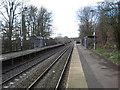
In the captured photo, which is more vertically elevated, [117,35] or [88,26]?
[88,26]

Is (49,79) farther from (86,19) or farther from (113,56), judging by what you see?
(86,19)

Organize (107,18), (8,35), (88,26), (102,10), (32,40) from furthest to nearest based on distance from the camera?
(88,26), (32,40), (8,35), (107,18), (102,10)

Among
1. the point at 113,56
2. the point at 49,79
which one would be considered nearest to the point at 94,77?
the point at 49,79

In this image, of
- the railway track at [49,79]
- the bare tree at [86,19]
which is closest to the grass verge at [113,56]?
the railway track at [49,79]

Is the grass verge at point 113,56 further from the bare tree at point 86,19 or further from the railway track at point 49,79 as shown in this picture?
the bare tree at point 86,19

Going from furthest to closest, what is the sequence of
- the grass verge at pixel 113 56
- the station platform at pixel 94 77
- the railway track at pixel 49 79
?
the grass verge at pixel 113 56
the railway track at pixel 49 79
the station platform at pixel 94 77

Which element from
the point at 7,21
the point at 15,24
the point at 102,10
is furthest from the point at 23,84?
the point at 15,24

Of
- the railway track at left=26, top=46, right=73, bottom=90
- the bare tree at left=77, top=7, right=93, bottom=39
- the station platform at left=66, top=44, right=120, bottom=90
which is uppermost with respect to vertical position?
the bare tree at left=77, top=7, right=93, bottom=39

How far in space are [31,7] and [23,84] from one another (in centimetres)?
4213

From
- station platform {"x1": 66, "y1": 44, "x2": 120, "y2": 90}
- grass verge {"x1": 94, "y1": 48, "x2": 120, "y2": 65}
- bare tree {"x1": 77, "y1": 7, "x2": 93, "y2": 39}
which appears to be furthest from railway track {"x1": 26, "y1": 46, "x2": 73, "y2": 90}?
bare tree {"x1": 77, "y1": 7, "x2": 93, "y2": 39}

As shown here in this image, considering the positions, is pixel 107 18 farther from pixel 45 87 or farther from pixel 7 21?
pixel 7 21

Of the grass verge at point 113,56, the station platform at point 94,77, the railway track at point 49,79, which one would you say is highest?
the grass verge at point 113,56

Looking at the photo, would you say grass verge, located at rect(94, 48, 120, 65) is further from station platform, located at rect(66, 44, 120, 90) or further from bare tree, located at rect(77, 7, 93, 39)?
bare tree, located at rect(77, 7, 93, 39)

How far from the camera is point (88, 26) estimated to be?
160 feet
